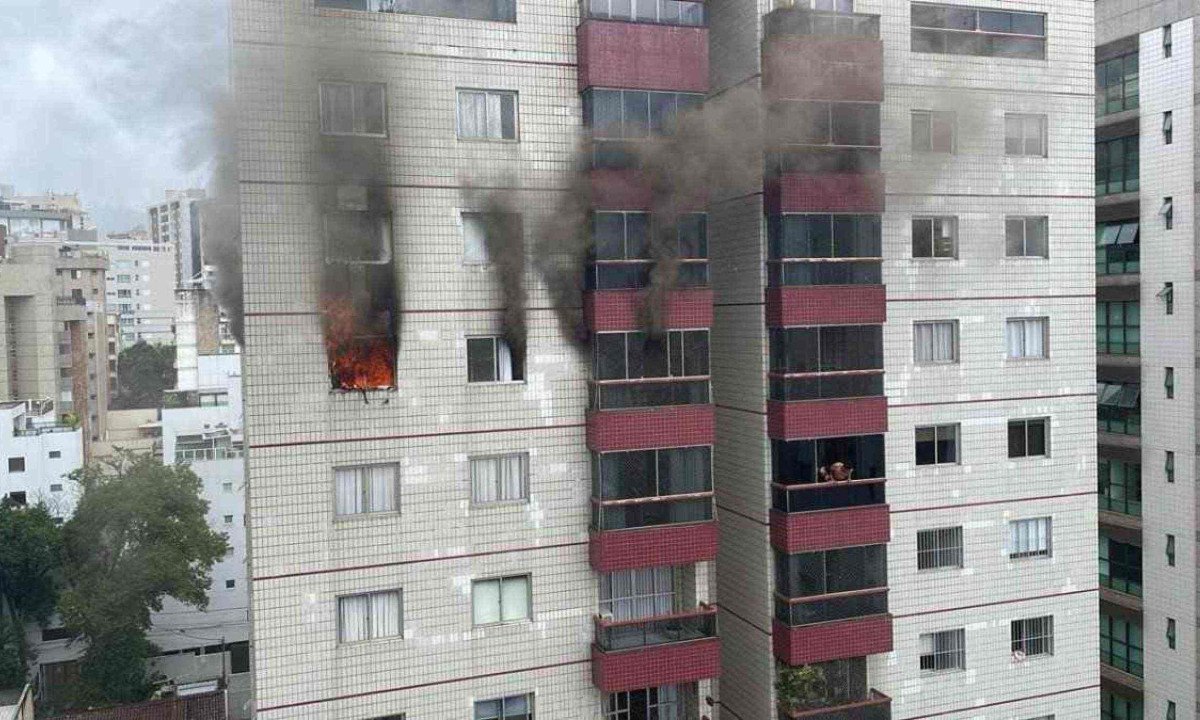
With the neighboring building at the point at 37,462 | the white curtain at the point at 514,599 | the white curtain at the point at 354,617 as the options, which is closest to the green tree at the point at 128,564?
the neighboring building at the point at 37,462

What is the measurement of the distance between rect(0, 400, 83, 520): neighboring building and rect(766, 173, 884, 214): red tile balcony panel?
43541 mm

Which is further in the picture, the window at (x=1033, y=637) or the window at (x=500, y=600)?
the window at (x=1033, y=637)

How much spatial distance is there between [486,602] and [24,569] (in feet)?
116

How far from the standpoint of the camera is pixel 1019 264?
18250mm

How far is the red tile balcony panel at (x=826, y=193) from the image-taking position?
53.2 feet

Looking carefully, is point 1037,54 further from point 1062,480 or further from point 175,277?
point 175,277

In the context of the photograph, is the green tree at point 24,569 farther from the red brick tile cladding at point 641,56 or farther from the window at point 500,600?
the red brick tile cladding at point 641,56

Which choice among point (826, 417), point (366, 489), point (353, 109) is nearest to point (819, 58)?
point (826, 417)

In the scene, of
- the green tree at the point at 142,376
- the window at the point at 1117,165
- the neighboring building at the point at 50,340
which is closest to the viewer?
the window at the point at 1117,165

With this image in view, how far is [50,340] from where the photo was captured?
62.1m

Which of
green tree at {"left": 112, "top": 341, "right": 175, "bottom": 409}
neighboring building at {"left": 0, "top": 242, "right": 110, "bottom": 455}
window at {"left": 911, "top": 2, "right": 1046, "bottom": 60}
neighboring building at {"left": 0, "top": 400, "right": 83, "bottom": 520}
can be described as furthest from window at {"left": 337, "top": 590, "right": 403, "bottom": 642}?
green tree at {"left": 112, "top": 341, "right": 175, "bottom": 409}

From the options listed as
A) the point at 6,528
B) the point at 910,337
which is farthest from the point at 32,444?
the point at 910,337

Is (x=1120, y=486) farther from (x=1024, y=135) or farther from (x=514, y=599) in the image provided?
(x=514, y=599)

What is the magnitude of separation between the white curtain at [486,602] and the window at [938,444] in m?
7.78
